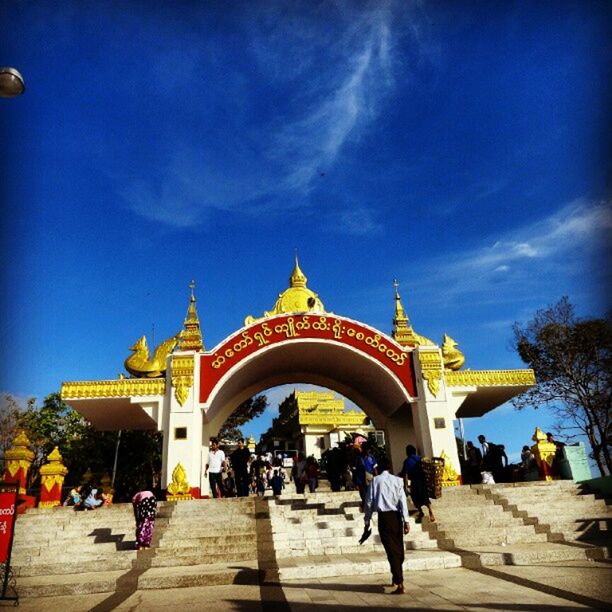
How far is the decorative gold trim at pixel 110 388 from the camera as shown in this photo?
16234 millimetres

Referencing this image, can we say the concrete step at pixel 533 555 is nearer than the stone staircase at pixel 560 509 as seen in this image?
Yes

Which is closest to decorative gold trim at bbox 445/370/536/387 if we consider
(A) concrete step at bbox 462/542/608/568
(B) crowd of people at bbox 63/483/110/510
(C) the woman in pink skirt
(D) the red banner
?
(A) concrete step at bbox 462/542/608/568

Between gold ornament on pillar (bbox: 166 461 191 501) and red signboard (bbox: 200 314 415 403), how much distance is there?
125 inches

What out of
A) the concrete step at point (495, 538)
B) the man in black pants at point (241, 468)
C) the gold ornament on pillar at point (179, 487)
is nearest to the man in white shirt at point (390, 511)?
the concrete step at point (495, 538)

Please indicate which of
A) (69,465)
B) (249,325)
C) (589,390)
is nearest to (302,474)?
(249,325)

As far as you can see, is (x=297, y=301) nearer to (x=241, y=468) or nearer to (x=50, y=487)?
(x=241, y=468)

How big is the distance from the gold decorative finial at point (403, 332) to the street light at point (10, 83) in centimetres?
1470

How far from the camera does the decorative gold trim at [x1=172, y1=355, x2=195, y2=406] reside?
628 inches

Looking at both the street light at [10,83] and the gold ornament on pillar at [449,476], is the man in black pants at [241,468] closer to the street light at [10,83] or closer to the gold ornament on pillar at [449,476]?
the gold ornament on pillar at [449,476]

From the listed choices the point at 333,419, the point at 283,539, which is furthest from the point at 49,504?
the point at 333,419

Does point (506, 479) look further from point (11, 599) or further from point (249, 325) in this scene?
point (11, 599)

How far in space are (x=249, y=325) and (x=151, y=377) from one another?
372 centimetres

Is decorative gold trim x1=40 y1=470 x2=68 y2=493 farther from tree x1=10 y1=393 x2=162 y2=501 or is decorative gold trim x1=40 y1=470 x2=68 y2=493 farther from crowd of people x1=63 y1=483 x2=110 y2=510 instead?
tree x1=10 y1=393 x2=162 y2=501

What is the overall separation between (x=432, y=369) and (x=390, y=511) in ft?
35.7
